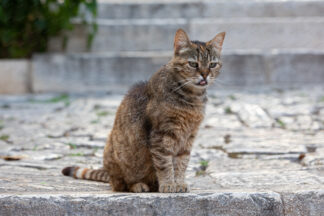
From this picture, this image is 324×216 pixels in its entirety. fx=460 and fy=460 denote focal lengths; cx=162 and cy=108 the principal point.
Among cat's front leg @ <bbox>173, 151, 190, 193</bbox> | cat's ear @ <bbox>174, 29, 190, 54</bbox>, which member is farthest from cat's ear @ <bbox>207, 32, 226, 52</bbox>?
cat's front leg @ <bbox>173, 151, 190, 193</bbox>

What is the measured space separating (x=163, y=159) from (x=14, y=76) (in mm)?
5895

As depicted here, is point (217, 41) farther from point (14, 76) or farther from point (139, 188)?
point (14, 76)

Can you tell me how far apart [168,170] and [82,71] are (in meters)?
5.41

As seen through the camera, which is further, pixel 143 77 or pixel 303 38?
pixel 303 38

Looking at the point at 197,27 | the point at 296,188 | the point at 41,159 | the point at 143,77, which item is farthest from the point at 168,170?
the point at 197,27

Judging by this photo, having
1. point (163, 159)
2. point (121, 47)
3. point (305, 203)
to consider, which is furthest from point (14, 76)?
point (305, 203)

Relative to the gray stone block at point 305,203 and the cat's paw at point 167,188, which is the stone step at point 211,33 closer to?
the cat's paw at point 167,188

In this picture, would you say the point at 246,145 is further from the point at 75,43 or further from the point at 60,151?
the point at 75,43

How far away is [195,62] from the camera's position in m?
2.69

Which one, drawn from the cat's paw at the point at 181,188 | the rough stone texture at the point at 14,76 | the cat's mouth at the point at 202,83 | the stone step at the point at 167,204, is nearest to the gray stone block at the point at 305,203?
the stone step at the point at 167,204

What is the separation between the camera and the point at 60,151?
385 cm

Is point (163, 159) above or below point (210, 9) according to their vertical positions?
below

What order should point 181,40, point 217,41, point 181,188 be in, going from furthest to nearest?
1. point 217,41
2. point 181,40
3. point 181,188

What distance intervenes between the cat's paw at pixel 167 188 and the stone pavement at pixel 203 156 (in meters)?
0.17
